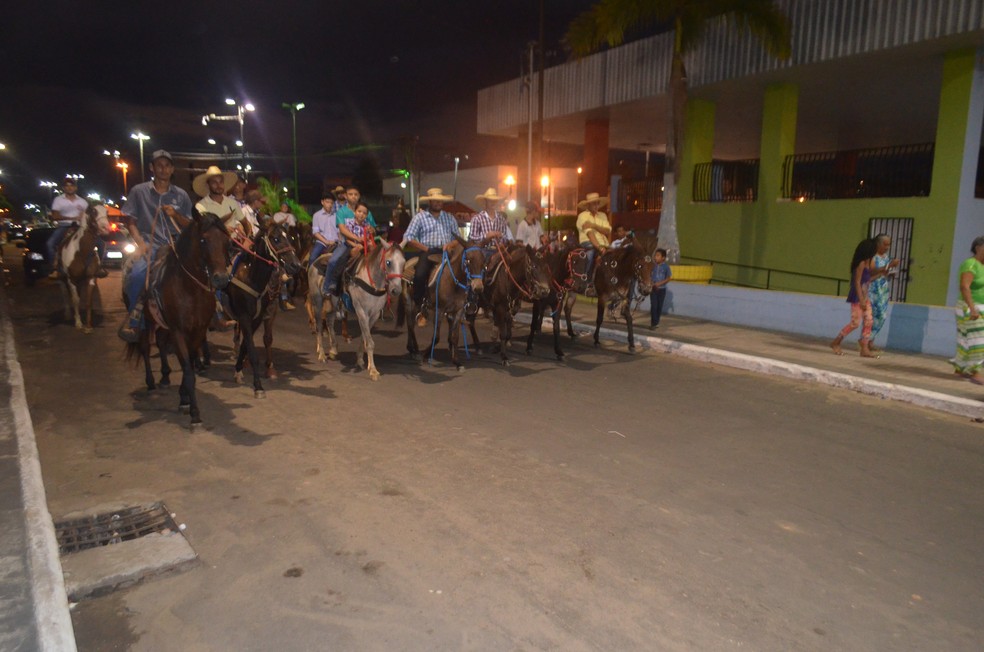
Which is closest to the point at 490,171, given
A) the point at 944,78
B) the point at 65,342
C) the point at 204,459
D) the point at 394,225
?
the point at 394,225

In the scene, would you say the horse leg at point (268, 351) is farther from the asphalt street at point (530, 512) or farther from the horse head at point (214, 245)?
the horse head at point (214, 245)

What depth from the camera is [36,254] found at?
2097cm

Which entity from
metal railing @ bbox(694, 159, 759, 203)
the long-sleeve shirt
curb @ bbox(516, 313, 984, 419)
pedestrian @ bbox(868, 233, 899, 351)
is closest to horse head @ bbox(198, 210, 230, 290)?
the long-sleeve shirt

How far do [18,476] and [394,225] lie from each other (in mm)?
18515

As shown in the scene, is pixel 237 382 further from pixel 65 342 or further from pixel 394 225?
pixel 394 225

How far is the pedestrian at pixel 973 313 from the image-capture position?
8578 millimetres

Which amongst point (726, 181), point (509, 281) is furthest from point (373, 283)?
point (726, 181)

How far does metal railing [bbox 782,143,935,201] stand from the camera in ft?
48.9

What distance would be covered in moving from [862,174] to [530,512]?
51.0ft

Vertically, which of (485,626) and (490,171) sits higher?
(490,171)

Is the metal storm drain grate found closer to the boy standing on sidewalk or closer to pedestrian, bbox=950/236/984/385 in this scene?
pedestrian, bbox=950/236/984/385

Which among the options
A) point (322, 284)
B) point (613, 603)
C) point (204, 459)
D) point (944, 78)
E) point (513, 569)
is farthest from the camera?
point (944, 78)

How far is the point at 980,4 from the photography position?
39.6 feet

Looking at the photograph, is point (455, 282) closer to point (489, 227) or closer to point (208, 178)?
point (489, 227)
